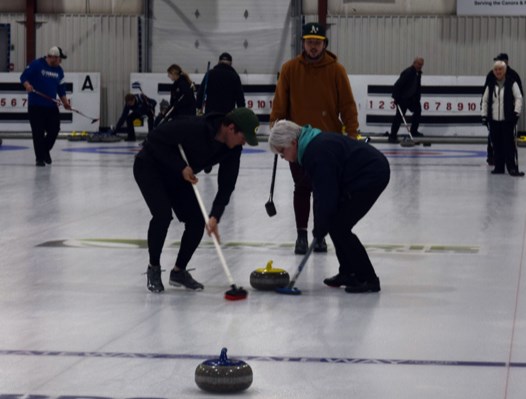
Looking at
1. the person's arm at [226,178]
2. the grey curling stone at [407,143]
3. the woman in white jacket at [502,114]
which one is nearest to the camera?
the person's arm at [226,178]

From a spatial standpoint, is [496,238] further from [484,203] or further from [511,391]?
[511,391]

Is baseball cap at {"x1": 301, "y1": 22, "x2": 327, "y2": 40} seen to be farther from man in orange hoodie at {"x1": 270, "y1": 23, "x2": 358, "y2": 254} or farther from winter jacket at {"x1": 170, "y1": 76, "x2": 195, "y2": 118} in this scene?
winter jacket at {"x1": 170, "y1": 76, "x2": 195, "y2": 118}

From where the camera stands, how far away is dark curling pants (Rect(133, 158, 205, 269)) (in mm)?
8352

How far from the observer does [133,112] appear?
27688 mm

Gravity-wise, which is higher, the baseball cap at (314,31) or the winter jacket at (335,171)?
the baseball cap at (314,31)

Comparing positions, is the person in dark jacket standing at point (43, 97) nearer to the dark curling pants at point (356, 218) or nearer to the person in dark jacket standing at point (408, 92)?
the person in dark jacket standing at point (408, 92)

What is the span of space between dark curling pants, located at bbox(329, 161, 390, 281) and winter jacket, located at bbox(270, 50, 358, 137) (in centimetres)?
Answer: 199

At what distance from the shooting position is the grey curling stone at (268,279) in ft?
27.5

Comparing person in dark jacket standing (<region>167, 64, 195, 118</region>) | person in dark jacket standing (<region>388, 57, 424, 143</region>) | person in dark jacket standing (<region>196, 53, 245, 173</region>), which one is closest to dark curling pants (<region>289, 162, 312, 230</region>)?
person in dark jacket standing (<region>196, 53, 245, 173</region>)

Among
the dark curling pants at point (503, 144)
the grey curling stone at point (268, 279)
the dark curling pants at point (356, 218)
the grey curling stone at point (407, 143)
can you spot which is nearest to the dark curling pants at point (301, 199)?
the dark curling pants at point (356, 218)

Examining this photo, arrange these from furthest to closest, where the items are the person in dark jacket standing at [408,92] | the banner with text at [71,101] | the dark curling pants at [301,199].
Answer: the banner with text at [71,101] < the person in dark jacket standing at [408,92] < the dark curling pants at [301,199]

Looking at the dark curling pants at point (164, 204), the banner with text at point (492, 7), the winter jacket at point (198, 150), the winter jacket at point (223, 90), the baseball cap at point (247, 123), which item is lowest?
the dark curling pants at point (164, 204)

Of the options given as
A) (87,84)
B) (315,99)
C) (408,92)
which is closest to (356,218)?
(315,99)

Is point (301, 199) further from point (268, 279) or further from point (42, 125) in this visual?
point (42, 125)
